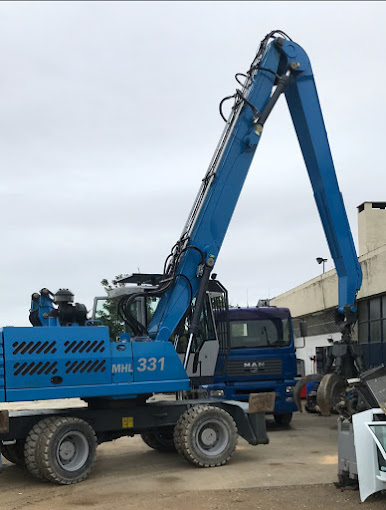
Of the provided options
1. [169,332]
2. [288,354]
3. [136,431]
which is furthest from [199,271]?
[288,354]

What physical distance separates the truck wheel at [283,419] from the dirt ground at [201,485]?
2.51m

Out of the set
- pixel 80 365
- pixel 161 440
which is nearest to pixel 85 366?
pixel 80 365

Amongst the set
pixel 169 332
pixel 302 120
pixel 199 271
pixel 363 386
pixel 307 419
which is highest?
pixel 302 120

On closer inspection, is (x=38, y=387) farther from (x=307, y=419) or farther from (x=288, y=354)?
(x=307, y=419)

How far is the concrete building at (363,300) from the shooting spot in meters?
19.3

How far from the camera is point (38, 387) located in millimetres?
9734

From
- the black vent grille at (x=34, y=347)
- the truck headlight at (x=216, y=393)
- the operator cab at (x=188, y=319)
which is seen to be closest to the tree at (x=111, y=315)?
the operator cab at (x=188, y=319)

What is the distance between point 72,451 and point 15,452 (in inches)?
53.8

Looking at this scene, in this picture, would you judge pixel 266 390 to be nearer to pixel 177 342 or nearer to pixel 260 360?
pixel 260 360

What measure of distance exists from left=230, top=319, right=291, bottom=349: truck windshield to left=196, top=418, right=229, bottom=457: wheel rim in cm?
425

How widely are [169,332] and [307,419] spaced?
7.75m

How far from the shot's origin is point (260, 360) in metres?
15.0

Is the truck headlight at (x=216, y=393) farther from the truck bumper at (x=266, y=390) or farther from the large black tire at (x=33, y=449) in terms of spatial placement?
the large black tire at (x=33, y=449)

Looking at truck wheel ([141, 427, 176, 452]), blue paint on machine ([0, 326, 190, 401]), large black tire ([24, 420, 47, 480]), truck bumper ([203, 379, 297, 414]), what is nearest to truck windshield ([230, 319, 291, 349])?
truck bumper ([203, 379, 297, 414])
